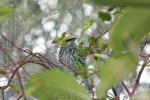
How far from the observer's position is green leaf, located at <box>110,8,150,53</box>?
0.12m

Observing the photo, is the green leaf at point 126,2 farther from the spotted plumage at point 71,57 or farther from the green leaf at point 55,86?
the spotted plumage at point 71,57

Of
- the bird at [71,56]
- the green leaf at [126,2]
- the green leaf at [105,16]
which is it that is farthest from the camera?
the bird at [71,56]

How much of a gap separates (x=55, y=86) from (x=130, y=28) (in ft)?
0.19

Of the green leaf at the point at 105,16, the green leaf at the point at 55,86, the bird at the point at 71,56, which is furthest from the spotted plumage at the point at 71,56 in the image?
the green leaf at the point at 55,86

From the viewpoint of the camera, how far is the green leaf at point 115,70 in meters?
0.12

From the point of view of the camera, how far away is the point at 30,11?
3359 mm

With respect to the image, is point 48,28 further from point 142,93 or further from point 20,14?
point 142,93

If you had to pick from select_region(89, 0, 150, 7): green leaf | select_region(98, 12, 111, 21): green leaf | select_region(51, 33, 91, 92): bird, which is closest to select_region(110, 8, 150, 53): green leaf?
select_region(89, 0, 150, 7): green leaf

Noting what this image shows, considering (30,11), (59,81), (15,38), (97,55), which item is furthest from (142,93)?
(30,11)

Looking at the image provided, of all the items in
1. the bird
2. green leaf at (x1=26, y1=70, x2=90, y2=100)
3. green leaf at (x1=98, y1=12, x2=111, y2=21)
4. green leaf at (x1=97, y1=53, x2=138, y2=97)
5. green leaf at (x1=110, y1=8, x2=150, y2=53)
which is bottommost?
green leaf at (x1=97, y1=53, x2=138, y2=97)

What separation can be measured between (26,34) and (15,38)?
0.43 m

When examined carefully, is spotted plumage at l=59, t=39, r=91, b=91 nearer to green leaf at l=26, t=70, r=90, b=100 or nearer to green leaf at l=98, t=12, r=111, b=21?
green leaf at l=98, t=12, r=111, b=21

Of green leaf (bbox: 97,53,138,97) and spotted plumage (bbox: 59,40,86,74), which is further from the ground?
spotted plumage (bbox: 59,40,86,74)

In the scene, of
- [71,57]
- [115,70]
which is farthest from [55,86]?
[71,57]
